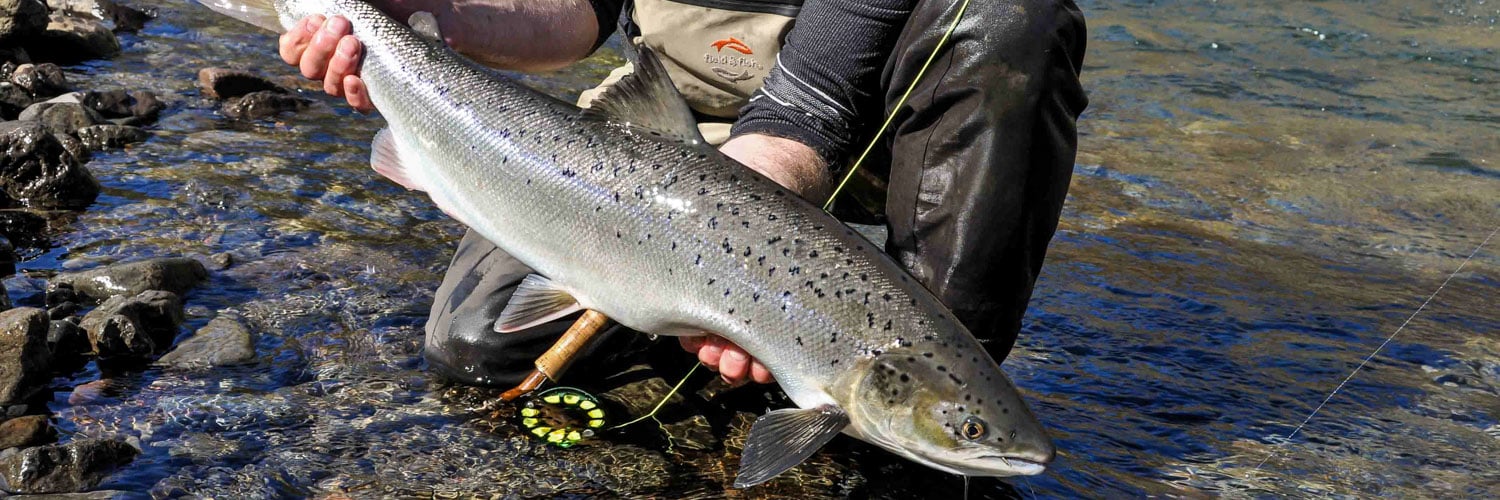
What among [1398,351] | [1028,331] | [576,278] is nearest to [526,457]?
[576,278]

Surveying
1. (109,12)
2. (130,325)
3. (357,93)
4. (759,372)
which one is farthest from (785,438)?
(109,12)

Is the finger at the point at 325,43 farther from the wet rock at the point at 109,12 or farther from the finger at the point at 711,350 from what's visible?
the wet rock at the point at 109,12

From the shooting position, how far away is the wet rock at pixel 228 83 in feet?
22.4

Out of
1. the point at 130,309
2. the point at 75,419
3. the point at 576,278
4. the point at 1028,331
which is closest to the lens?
the point at 576,278

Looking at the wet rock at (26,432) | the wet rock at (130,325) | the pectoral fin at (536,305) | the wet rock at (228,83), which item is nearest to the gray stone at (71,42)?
the wet rock at (228,83)

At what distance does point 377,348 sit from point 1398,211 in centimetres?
509

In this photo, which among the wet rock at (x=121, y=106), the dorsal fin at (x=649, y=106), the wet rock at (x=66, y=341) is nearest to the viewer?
the dorsal fin at (x=649, y=106)

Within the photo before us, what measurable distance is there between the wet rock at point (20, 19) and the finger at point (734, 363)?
224 inches

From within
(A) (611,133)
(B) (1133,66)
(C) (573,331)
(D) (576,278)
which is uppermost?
(A) (611,133)

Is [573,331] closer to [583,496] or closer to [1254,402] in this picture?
[583,496]

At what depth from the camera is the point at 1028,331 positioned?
185 inches

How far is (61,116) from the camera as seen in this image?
232 inches

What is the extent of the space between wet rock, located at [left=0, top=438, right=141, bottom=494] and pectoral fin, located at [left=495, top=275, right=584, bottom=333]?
3.28ft

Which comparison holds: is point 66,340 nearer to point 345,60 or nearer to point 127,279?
point 127,279
